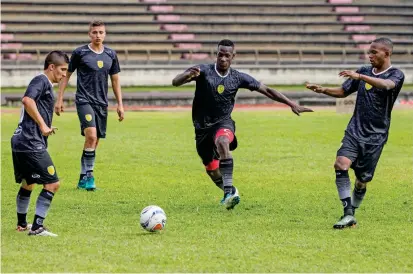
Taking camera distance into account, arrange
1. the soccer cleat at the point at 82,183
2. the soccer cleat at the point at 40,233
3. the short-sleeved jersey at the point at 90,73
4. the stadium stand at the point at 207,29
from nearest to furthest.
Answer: the soccer cleat at the point at 40,233
the soccer cleat at the point at 82,183
the short-sleeved jersey at the point at 90,73
the stadium stand at the point at 207,29

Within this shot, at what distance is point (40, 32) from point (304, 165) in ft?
96.5

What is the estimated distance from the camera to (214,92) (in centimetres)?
1280

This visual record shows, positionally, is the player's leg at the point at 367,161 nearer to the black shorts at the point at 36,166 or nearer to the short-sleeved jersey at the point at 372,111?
the short-sleeved jersey at the point at 372,111

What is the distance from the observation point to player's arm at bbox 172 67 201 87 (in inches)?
478

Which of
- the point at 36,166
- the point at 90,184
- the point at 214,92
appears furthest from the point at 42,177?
the point at 90,184

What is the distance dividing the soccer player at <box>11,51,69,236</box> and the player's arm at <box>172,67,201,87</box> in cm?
195

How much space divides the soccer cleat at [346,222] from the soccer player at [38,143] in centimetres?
294

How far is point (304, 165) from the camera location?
17812 mm

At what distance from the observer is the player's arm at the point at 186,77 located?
39.8 ft

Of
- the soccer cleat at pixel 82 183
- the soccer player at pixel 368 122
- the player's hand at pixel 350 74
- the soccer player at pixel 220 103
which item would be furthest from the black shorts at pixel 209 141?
the player's hand at pixel 350 74

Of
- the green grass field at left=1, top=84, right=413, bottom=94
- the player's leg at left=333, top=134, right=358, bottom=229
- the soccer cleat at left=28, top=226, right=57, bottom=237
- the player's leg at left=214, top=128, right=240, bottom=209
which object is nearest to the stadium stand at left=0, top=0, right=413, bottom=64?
the green grass field at left=1, top=84, right=413, bottom=94

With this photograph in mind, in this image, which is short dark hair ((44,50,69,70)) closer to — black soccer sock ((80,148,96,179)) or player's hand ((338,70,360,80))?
player's hand ((338,70,360,80))

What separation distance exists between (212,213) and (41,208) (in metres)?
2.52

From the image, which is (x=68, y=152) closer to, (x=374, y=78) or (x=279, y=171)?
(x=279, y=171)
